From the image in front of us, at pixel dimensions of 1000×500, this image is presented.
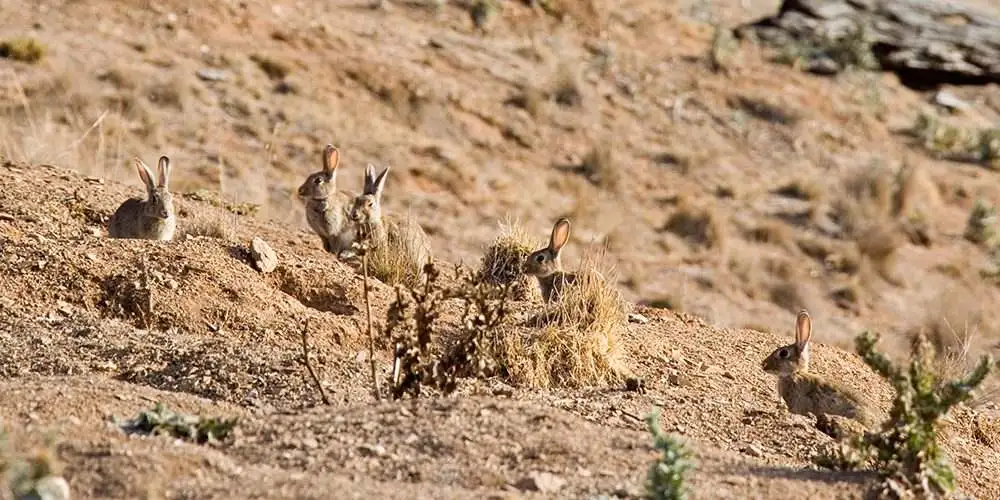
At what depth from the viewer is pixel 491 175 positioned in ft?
63.1

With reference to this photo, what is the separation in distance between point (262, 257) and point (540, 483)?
A: 4019 mm

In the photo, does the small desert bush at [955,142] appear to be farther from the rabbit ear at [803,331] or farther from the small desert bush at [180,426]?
the small desert bush at [180,426]

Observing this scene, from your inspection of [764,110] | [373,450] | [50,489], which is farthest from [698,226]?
[50,489]

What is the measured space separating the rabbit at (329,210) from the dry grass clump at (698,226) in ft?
27.8

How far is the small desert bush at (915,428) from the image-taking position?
19.4 feet

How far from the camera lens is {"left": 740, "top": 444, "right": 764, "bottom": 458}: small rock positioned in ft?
23.3

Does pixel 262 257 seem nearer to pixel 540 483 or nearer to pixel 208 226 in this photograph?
pixel 208 226

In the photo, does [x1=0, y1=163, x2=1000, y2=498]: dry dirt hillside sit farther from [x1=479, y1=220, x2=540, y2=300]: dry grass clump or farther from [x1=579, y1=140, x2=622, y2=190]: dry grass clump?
[x1=579, y1=140, x2=622, y2=190]: dry grass clump

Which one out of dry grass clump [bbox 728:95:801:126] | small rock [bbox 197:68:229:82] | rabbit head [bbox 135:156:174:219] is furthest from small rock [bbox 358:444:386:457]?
dry grass clump [bbox 728:95:801:126]

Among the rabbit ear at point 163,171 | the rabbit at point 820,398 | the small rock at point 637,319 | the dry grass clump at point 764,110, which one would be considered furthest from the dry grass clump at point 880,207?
the rabbit ear at point 163,171

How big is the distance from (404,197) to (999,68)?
14.3 metres

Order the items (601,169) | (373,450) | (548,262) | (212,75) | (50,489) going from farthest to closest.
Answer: (601,169), (212,75), (548,262), (373,450), (50,489)

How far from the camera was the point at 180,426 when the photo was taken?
583cm

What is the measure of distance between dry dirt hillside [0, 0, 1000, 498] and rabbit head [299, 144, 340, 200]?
353mm
